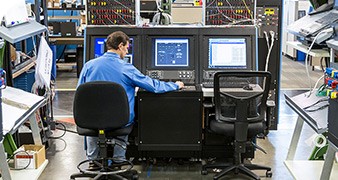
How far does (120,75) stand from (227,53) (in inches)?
45.0

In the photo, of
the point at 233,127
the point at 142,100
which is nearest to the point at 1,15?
the point at 142,100

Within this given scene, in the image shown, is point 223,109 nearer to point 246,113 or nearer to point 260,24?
point 246,113

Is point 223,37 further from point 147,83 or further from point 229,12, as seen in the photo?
point 147,83

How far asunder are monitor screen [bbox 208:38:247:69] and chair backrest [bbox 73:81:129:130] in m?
1.19

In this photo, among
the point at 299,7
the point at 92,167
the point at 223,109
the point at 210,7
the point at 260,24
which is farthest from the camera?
the point at 299,7

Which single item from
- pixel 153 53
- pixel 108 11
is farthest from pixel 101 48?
pixel 153 53

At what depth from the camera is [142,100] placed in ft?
14.4

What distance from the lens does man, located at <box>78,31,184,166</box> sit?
165 inches

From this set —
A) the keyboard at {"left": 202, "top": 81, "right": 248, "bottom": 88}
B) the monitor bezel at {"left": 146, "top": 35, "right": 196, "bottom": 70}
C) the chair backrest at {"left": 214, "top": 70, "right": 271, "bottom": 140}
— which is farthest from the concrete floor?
the monitor bezel at {"left": 146, "top": 35, "right": 196, "bottom": 70}

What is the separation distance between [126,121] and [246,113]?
989mm

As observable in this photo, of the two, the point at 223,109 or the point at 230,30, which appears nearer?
the point at 223,109

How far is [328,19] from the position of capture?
3420mm

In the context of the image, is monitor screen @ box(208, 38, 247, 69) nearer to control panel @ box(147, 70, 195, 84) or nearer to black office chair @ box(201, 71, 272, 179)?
control panel @ box(147, 70, 195, 84)

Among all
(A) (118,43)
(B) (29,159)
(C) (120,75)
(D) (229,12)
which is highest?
(D) (229,12)
